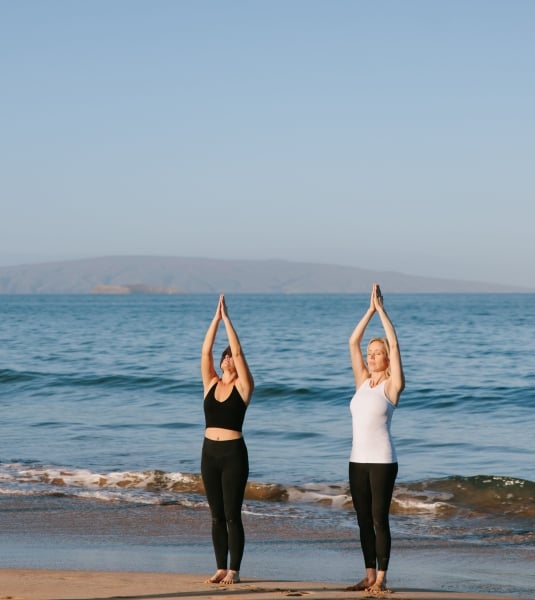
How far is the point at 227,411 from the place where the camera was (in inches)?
290

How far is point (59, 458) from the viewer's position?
611 inches

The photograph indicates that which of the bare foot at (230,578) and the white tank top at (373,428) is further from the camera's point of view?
the bare foot at (230,578)

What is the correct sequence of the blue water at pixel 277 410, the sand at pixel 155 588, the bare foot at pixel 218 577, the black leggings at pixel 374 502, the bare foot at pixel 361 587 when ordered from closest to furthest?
the sand at pixel 155 588 → the black leggings at pixel 374 502 → the bare foot at pixel 361 587 → the bare foot at pixel 218 577 → the blue water at pixel 277 410

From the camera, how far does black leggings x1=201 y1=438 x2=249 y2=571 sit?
24.0 feet

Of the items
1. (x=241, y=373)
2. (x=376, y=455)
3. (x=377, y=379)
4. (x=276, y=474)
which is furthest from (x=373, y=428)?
(x=276, y=474)

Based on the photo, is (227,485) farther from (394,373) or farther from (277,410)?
(277,410)

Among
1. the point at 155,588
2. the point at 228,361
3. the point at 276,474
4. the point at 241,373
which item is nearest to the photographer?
the point at 155,588

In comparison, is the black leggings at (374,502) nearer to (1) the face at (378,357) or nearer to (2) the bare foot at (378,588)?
(2) the bare foot at (378,588)

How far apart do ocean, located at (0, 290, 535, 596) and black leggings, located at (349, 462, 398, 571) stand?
77 cm

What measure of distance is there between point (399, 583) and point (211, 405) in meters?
2.07

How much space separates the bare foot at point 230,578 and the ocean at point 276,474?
2.71 ft

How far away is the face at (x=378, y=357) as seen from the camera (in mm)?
7324

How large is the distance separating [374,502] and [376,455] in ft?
1.10

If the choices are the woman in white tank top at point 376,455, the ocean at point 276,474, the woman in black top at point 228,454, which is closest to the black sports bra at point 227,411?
the woman in black top at point 228,454
